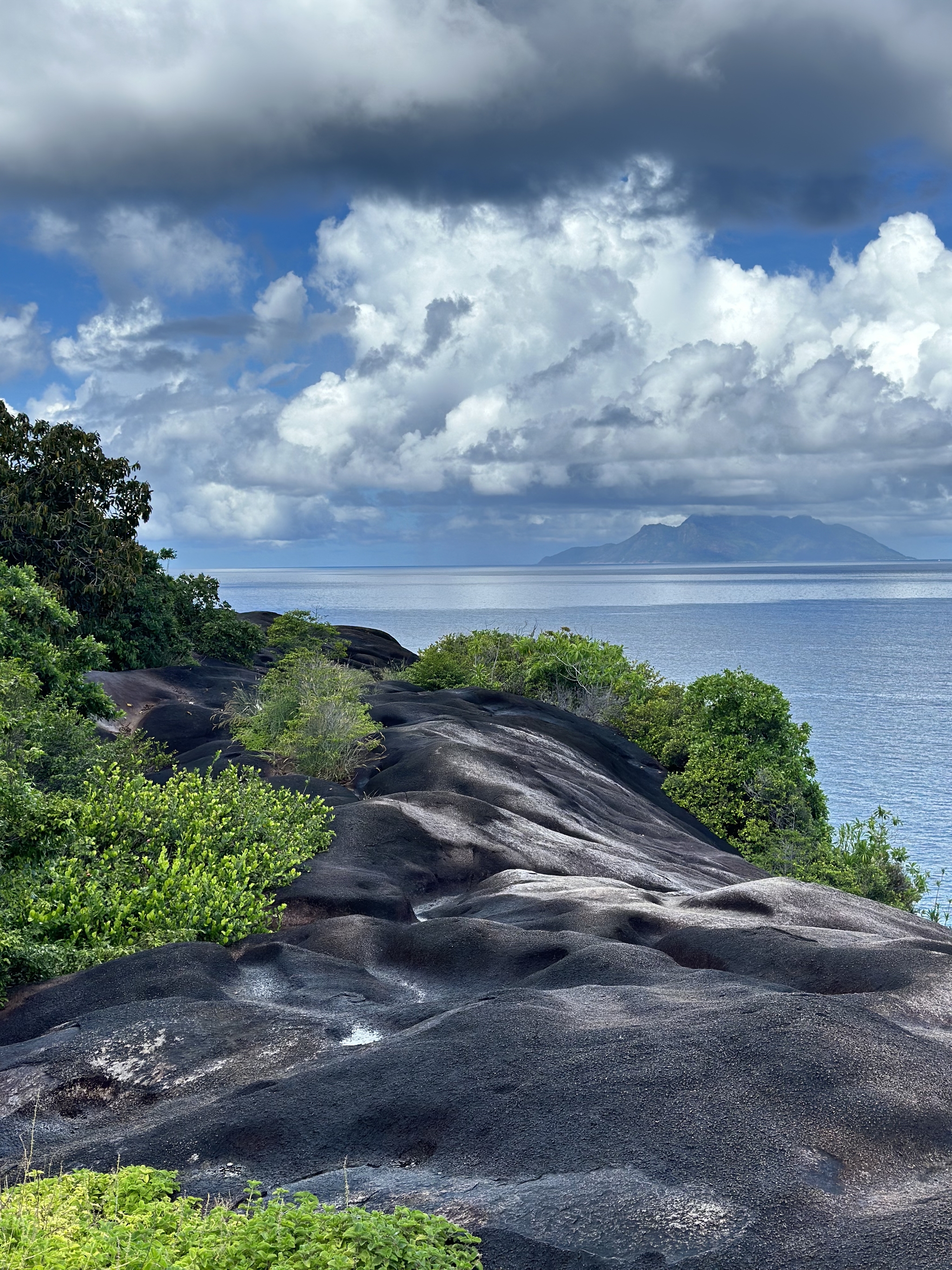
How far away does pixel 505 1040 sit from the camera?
9.57m

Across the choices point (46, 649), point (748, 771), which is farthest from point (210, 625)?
point (46, 649)

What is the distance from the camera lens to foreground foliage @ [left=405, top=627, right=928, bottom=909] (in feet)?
118

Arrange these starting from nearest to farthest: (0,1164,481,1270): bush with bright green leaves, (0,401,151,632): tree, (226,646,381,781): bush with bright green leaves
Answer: (0,1164,481,1270): bush with bright green leaves < (226,646,381,781): bush with bright green leaves < (0,401,151,632): tree

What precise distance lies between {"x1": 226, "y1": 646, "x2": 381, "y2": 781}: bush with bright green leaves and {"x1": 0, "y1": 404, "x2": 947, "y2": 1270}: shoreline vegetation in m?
0.08

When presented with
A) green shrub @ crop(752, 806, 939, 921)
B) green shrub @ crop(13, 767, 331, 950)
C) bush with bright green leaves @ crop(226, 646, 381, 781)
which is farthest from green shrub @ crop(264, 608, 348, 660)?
green shrub @ crop(13, 767, 331, 950)

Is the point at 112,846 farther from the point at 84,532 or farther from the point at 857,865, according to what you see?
the point at 84,532

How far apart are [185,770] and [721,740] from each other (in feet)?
85.1

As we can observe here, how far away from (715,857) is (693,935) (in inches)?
584

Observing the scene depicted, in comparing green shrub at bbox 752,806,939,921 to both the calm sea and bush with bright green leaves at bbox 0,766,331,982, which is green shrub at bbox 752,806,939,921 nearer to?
the calm sea

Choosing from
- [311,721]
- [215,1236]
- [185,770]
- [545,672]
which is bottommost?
[215,1236]

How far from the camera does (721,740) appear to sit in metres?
42.8

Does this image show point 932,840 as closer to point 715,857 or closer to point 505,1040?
point 715,857

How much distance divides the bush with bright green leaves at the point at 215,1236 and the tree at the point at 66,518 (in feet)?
141

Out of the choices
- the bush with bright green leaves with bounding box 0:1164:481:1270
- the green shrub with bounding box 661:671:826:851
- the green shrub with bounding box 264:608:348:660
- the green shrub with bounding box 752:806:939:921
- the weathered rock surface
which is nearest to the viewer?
the bush with bright green leaves with bounding box 0:1164:481:1270
